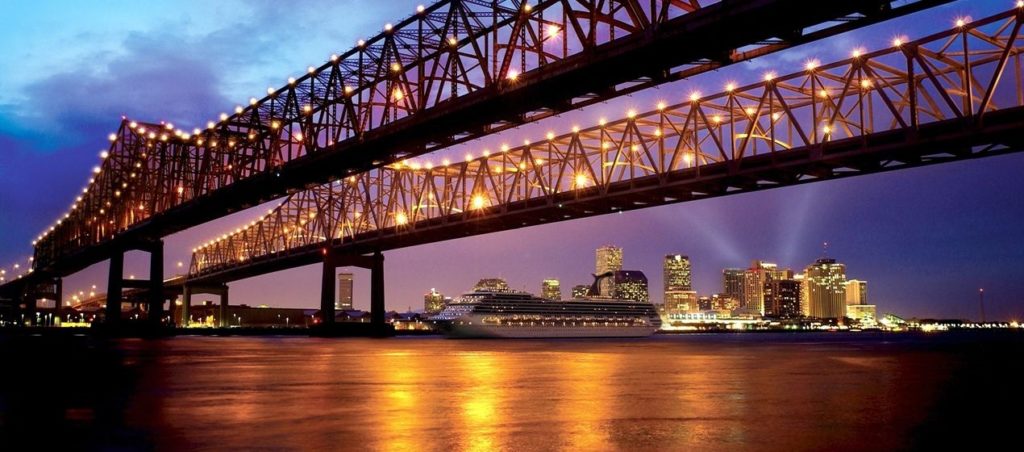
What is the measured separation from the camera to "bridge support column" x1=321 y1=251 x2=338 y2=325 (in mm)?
102500

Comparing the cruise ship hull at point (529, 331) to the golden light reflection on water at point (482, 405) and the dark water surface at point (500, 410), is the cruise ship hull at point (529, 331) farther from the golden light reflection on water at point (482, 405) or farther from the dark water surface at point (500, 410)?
the dark water surface at point (500, 410)

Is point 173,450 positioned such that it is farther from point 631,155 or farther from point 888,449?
point 631,155

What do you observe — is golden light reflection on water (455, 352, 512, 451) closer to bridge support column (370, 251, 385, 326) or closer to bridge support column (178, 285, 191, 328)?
bridge support column (370, 251, 385, 326)

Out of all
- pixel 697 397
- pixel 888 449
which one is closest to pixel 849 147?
pixel 697 397

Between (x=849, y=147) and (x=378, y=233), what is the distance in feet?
198

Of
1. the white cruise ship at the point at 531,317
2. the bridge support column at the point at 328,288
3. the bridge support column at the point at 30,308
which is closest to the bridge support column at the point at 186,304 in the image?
the bridge support column at the point at 30,308

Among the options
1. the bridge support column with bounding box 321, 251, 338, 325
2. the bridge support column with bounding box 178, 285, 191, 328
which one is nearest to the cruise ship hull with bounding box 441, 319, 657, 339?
the bridge support column with bounding box 321, 251, 338, 325

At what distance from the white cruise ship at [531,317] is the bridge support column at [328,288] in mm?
15818

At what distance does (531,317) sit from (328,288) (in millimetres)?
27775

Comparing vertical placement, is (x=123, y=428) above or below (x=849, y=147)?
below

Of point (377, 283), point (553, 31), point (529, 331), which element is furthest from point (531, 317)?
point (553, 31)

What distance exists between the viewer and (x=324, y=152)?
160ft

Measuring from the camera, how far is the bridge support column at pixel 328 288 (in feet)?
336

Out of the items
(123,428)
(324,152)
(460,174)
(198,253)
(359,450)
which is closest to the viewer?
(359,450)
